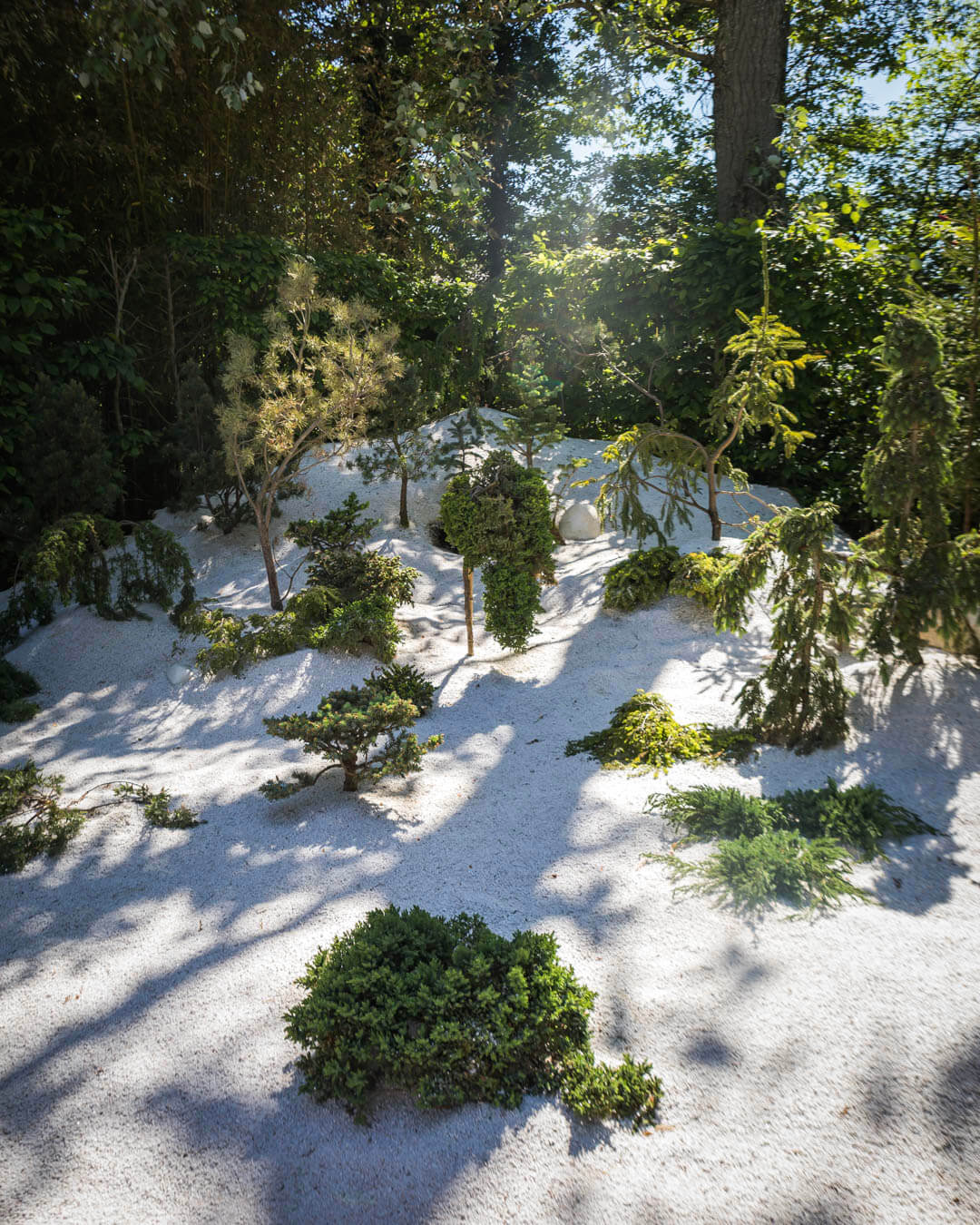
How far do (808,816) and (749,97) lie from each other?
9.13 metres

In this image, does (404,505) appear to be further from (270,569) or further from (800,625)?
(800,625)

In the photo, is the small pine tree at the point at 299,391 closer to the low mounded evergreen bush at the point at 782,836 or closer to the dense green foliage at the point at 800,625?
the dense green foliage at the point at 800,625

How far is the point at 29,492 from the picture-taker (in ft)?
23.0

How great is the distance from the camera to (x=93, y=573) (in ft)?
21.5

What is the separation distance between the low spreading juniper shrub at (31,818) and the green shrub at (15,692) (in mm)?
1573

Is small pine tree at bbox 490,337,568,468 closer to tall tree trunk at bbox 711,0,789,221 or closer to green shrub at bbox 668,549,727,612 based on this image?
green shrub at bbox 668,549,727,612

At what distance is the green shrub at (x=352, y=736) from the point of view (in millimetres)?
3934

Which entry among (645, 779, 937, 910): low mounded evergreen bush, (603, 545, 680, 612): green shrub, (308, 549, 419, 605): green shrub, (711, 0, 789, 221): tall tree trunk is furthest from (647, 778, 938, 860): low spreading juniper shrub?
(711, 0, 789, 221): tall tree trunk

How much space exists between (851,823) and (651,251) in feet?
27.5

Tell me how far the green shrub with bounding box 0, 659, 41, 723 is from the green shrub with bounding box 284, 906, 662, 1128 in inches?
159

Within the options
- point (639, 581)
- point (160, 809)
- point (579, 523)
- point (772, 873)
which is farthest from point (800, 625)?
point (579, 523)

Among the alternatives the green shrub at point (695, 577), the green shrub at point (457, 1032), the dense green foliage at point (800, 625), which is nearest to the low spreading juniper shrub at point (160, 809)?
the green shrub at point (457, 1032)

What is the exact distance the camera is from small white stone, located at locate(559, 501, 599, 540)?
9.25 metres

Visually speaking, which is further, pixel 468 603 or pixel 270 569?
pixel 270 569
